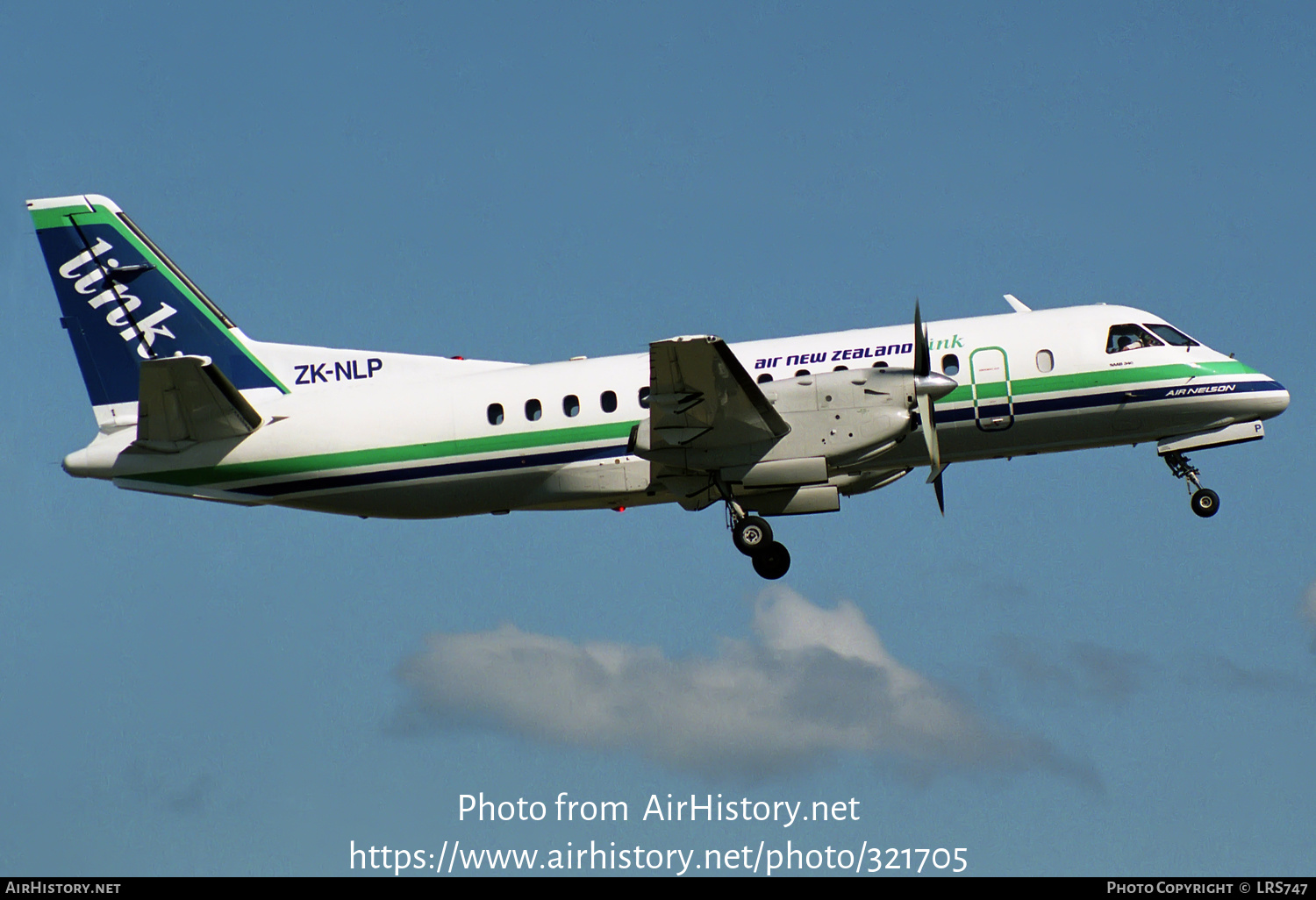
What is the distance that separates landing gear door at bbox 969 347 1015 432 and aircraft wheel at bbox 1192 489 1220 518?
3533 mm

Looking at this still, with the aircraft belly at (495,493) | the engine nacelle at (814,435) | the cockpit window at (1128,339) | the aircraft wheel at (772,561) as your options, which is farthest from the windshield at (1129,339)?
the aircraft belly at (495,493)

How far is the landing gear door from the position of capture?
23125 mm

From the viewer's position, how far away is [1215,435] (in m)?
24.0

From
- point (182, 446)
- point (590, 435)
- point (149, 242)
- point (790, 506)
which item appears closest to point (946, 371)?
point (790, 506)

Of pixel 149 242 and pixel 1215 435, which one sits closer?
pixel 1215 435

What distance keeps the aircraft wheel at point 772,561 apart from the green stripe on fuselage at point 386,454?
8.69 ft

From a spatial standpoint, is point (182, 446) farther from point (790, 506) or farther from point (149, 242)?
point (790, 506)

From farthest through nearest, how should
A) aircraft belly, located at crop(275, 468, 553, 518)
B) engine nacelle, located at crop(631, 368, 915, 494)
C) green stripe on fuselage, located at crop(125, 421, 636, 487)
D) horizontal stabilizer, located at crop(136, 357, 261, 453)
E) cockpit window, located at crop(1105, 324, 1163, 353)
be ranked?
aircraft belly, located at crop(275, 468, 553, 518)
cockpit window, located at crop(1105, 324, 1163, 353)
green stripe on fuselage, located at crop(125, 421, 636, 487)
horizontal stabilizer, located at crop(136, 357, 261, 453)
engine nacelle, located at crop(631, 368, 915, 494)

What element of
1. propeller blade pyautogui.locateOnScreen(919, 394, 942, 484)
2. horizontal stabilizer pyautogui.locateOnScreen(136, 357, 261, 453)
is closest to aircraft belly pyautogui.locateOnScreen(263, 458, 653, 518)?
horizontal stabilizer pyautogui.locateOnScreen(136, 357, 261, 453)

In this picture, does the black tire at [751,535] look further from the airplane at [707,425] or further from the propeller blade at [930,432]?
the propeller blade at [930,432]

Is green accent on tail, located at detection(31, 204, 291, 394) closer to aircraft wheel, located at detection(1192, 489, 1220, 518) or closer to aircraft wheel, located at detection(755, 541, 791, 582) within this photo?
aircraft wheel, located at detection(755, 541, 791, 582)

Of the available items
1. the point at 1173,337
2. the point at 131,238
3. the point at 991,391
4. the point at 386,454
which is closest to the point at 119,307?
the point at 131,238

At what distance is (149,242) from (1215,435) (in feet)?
56.4
